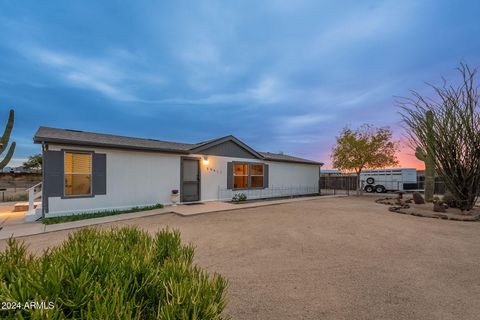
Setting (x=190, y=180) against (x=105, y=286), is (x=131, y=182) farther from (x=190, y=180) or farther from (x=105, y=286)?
(x=105, y=286)

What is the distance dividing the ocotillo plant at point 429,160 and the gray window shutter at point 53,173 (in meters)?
15.6

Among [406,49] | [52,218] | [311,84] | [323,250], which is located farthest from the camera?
[311,84]

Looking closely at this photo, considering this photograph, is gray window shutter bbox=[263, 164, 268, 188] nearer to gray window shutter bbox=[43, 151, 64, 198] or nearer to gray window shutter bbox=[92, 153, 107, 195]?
gray window shutter bbox=[92, 153, 107, 195]

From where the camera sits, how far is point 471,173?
30.5 ft

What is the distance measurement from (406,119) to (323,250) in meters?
9.59

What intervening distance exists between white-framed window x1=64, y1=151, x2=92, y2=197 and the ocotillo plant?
48.8 feet

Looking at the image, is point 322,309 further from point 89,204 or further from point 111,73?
point 111,73

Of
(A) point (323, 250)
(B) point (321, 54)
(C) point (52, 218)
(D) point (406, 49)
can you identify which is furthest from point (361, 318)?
(B) point (321, 54)

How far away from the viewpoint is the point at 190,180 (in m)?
11.5

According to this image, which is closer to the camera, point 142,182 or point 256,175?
point 142,182

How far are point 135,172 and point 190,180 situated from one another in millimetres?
2774

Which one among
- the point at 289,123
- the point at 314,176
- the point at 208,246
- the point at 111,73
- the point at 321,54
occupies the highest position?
the point at 111,73

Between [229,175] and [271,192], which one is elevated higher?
[229,175]

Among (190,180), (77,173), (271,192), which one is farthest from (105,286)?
(271,192)
